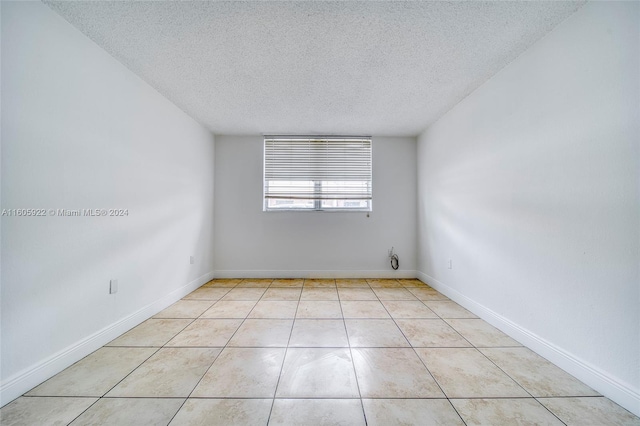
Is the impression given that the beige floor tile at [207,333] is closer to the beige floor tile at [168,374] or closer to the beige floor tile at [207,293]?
the beige floor tile at [168,374]

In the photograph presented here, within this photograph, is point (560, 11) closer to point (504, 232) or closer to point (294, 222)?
point (504, 232)

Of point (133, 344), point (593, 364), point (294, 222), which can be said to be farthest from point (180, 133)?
point (593, 364)

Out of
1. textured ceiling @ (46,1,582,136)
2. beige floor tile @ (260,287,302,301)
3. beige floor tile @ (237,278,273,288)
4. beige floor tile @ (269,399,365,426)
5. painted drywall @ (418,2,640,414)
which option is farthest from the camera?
beige floor tile @ (237,278,273,288)

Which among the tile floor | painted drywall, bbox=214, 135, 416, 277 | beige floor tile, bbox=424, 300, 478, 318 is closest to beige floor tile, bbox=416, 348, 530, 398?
the tile floor

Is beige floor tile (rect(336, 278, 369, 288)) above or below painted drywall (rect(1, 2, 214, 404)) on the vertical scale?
below

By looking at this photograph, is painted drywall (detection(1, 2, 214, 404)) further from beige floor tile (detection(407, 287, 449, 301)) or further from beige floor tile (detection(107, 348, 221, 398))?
beige floor tile (detection(407, 287, 449, 301))

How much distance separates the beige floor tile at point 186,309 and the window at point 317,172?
169 cm

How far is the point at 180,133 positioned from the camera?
2967mm

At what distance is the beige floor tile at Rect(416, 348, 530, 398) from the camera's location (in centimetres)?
138

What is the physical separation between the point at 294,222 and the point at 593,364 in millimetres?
3335

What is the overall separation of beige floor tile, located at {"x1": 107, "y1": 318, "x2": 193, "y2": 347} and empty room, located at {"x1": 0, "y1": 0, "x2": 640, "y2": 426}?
0.02 metres

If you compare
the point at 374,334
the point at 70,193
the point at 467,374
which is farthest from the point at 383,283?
the point at 70,193

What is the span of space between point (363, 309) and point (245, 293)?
1.56 metres

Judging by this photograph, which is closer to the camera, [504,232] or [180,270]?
[504,232]
